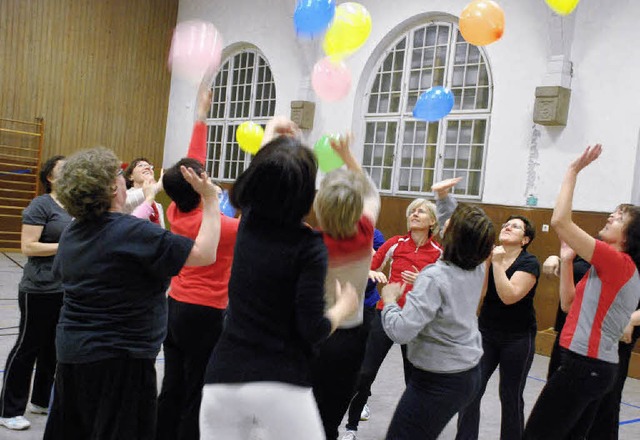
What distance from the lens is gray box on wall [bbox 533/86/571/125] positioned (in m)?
6.90

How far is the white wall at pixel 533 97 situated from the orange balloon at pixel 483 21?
8.54 feet

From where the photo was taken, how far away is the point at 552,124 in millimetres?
7035

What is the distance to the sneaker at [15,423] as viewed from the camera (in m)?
3.19

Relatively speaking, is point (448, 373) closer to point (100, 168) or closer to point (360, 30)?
point (100, 168)

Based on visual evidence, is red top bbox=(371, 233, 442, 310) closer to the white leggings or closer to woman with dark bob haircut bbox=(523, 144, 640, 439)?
woman with dark bob haircut bbox=(523, 144, 640, 439)

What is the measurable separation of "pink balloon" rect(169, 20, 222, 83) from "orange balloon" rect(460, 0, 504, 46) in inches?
79.9

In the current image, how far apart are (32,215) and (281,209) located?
2.19 meters

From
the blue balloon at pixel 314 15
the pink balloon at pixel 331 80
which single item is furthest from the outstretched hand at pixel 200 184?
the pink balloon at pixel 331 80

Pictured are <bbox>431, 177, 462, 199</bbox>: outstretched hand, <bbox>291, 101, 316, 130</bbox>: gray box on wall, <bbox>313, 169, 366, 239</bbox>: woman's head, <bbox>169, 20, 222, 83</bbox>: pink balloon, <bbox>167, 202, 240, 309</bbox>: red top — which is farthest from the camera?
<bbox>291, 101, 316, 130</bbox>: gray box on wall

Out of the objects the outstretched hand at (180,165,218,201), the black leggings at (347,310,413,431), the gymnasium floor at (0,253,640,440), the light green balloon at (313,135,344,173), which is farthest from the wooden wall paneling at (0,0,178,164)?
the outstretched hand at (180,165,218,201)

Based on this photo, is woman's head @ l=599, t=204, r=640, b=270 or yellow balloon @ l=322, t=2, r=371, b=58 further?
yellow balloon @ l=322, t=2, r=371, b=58

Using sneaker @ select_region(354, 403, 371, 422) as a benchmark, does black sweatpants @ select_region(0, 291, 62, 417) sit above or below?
above

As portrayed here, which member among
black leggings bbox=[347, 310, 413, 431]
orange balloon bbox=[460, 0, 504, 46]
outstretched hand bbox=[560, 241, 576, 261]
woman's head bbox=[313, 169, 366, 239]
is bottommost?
black leggings bbox=[347, 310, 413, 431]

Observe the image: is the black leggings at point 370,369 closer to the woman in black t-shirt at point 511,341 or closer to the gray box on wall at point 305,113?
the woman in black t-shirt at point 511,341
